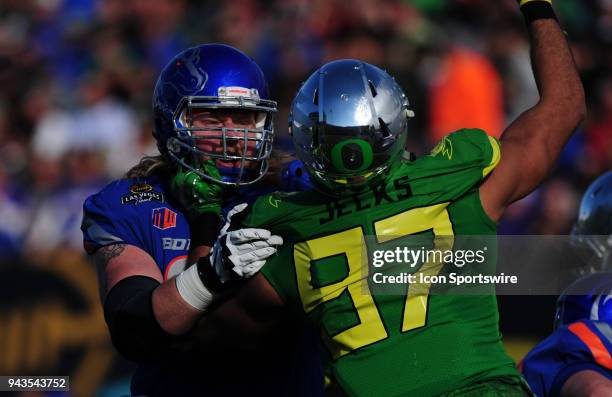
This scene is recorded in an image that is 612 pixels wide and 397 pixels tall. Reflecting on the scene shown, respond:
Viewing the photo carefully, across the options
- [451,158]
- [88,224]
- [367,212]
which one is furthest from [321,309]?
[88,224]

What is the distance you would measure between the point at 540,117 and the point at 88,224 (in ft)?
5.96

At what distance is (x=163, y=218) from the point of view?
3.97m

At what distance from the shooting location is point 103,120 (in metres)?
9.38

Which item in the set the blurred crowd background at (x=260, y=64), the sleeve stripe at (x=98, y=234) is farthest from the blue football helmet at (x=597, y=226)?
the blurred crowd background at (x=260, y=64)

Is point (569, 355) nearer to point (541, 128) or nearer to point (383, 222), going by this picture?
point (541, 128)

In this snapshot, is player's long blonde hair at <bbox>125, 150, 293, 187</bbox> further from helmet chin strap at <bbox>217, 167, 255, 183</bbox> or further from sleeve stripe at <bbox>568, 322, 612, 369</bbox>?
sleeve stripe at <bbox>568, 322, 612, 369</bbox>

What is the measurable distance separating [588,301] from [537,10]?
107 centimetres

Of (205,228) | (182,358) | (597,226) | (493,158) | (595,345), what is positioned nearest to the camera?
(493,158)

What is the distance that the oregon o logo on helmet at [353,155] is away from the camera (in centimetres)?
297

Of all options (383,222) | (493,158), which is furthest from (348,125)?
(493,158)

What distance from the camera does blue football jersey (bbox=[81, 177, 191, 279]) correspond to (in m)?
3.88

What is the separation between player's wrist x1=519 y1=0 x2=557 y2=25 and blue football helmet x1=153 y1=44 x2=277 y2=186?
111 centimetres

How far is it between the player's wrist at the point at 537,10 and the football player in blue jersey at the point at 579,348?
977 mm

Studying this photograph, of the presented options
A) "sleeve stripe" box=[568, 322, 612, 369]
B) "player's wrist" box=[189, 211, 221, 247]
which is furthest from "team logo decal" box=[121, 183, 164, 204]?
"sleeve stripe" box=[568, 322, 612, 369]
